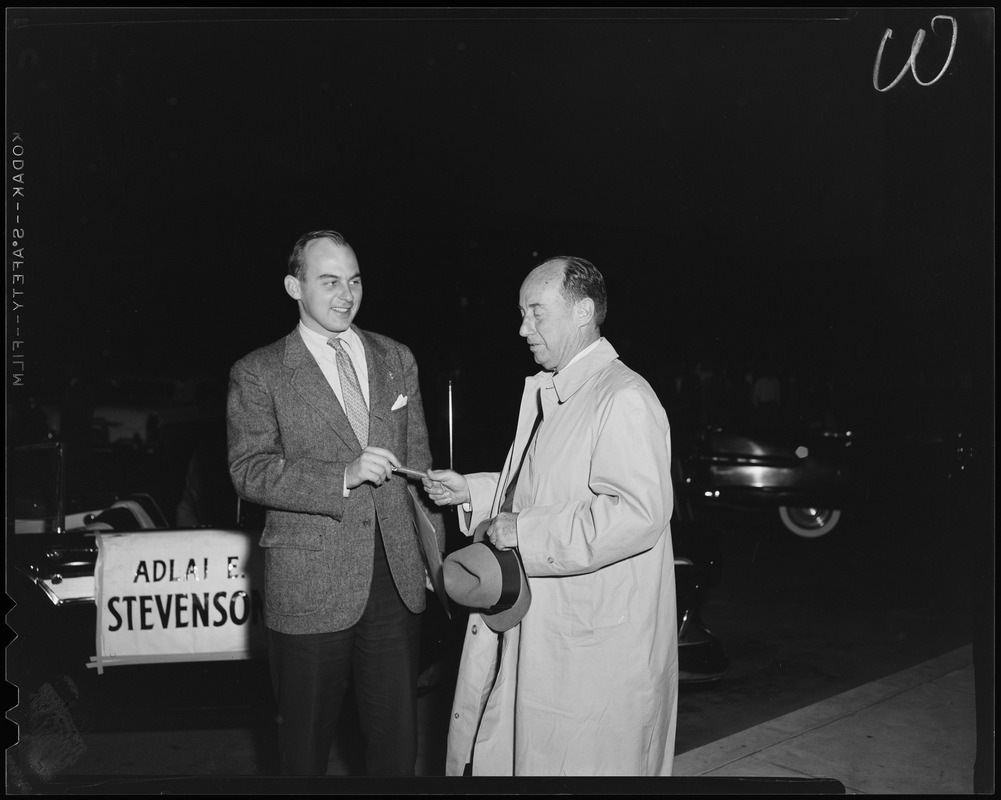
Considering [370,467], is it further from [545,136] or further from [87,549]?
[545,136]

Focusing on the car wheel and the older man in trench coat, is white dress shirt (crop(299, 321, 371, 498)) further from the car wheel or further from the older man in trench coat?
the car wheel

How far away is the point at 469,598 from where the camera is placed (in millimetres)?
2449

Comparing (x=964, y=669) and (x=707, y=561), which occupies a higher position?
(x=707, y=561)

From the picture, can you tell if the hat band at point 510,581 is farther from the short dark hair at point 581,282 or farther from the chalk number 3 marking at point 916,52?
the chalk number 3 marking at point 916,52

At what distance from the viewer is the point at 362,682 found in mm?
2639

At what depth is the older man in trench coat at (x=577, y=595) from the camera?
2.30 meters

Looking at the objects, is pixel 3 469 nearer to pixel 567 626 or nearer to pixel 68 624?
pixel 68 624

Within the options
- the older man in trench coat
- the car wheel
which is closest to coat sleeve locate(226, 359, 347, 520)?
the older man in trench coat

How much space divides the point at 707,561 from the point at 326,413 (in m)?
2.29

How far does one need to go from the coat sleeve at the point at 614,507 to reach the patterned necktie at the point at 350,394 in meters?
0.68

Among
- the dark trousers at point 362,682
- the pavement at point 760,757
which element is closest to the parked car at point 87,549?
the dark trousers at point 362,682

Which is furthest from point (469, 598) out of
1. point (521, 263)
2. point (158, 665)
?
point (521, 263)

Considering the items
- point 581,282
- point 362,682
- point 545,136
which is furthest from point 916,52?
point 362,682

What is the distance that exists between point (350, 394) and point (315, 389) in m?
0.14
